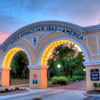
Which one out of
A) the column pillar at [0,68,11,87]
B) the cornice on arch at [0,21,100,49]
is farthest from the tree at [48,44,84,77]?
the cornice on arch at [0,21,100,49]

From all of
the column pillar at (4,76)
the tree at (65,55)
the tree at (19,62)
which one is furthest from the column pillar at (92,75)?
the tree at (19,62)

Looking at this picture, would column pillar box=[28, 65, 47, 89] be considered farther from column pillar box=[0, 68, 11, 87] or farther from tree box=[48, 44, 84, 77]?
tree box=[48, 44, 84, 77]

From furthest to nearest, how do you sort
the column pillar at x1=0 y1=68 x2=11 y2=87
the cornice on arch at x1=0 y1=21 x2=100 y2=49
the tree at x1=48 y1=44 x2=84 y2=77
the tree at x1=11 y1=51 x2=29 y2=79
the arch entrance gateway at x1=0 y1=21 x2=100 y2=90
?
1. the tree at x1=11 y1=51 x2=29 y2=79
2. the tree at x1=48 y1=44 x2=84 y2=77
3. the column pillar at x1=0 y1=68 x2=11 y2=87
4. the cornice on arch at x1=0 y1=21 x2=100 y2=49
5. the arch entrance gateway at x1=0 y1=21 x2=100 y2=90

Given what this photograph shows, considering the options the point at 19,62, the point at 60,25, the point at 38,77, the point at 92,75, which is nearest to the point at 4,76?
the point at 38,77

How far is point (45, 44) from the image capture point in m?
22.0

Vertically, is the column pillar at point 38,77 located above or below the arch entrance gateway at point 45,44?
below

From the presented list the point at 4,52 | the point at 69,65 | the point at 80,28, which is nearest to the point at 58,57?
the point at 69,65

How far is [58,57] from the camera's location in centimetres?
3981

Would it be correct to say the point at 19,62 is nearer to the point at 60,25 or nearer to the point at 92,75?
the point at 60,25

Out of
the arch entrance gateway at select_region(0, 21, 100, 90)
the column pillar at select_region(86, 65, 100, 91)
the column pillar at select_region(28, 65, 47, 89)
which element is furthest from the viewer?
the column pillar at select_region(28, 65, 47, 89)

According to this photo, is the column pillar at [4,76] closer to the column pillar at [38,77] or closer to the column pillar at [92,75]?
the column pillar at [38,77]

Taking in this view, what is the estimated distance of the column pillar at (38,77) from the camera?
21.9 m

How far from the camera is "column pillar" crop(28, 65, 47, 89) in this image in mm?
21875

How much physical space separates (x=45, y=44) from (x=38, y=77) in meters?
4.43
